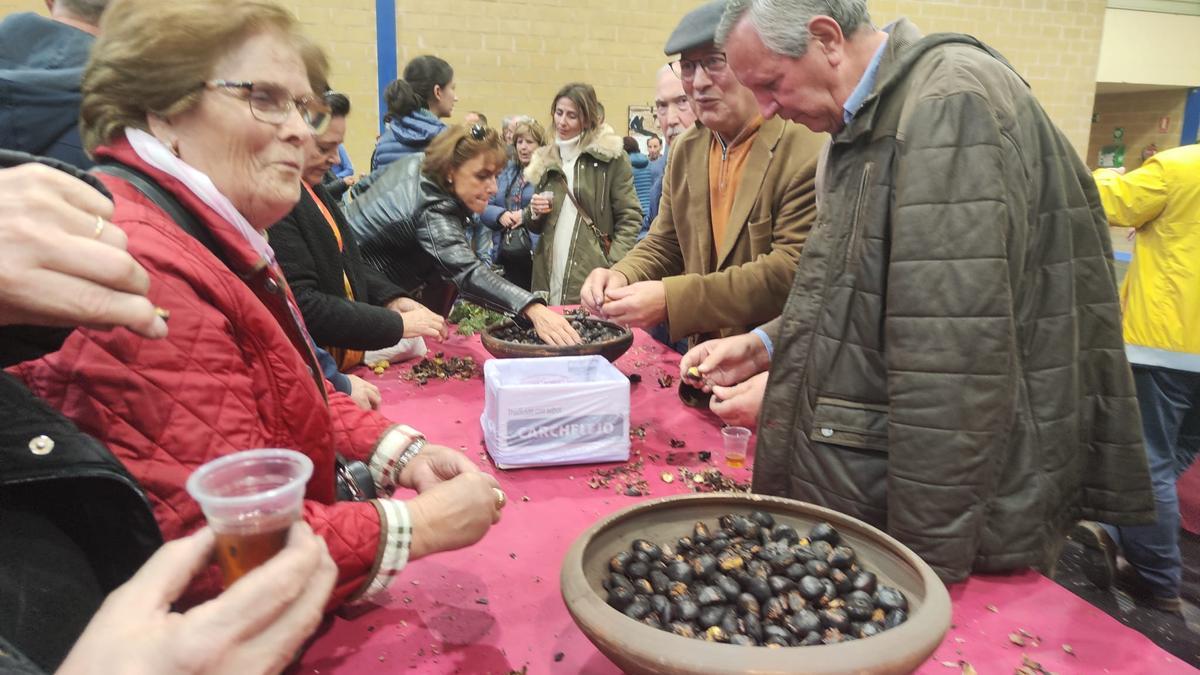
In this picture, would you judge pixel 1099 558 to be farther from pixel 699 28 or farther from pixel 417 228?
pixel 417 228

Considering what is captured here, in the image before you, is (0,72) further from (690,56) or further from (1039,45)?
(1039,45)

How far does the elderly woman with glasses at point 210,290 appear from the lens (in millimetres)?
950

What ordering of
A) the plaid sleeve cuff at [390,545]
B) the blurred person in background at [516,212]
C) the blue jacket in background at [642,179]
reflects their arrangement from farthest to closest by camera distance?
1. the blue jacket in background at [642,179]
2. the blurred person in background at [516,212]
3. the plaid sleeve cuff at [390,545]

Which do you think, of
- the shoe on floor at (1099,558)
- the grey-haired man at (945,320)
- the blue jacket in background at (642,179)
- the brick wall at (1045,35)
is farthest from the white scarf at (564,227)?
the brick wall at (1045,35)

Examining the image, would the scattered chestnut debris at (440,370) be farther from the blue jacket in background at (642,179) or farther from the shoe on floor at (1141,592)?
the blue jacket in background at (642,179)

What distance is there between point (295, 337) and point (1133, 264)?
3829 millimetres

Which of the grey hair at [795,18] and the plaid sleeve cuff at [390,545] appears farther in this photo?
the grey hair at [795,18]

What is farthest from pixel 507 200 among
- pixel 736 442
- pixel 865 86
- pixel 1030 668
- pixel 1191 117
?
pixel 1191 117

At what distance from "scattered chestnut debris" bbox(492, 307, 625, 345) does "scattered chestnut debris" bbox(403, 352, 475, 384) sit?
158 millimetres

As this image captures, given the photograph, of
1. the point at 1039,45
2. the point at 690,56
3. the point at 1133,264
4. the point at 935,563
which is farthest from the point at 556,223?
the point at 1039,45

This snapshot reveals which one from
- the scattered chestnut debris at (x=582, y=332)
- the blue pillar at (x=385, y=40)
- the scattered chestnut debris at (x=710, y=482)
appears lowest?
the scattered chestnut debris at (x=710, y=482)

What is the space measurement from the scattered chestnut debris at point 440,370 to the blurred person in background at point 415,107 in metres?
2.64

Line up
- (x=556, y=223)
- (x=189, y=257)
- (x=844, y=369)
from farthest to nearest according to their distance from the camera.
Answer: (x=556, y=223)
(x=844, y=369)
(x=189, y=257)

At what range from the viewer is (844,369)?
60.1 inches
